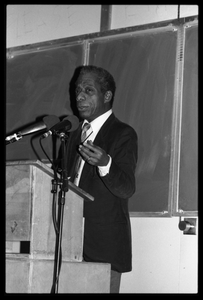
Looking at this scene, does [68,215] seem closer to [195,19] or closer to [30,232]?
[30,232]

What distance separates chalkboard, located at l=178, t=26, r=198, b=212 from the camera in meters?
3.32

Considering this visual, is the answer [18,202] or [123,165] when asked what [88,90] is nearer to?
[123,165]

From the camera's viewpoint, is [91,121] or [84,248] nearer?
[84,248]

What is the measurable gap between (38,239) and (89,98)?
1160 mm

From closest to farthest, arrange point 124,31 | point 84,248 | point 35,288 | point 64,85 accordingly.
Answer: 1. point 35,288
2. point 84,248
3. point 124,31
4. point 64,85

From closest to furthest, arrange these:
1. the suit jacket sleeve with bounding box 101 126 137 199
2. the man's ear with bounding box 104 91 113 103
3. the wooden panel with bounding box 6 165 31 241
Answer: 1. the wooden panel with bounding box 6 165 31 241
2. the suit jacket sleeve with bounding box 101 126 137 199
3. the man's ear with bounding box 104 91 113 103

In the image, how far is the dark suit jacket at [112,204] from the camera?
2738 mm

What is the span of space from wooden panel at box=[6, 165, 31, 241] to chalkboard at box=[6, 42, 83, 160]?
5.43 ft

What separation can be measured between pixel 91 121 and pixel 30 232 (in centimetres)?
111

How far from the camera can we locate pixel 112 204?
9.35 ft

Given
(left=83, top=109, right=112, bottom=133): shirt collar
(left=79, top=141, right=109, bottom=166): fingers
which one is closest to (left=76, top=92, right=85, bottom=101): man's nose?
(left=83, top=109, right=112, bottom=133): shirt collar

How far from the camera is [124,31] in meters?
3.85

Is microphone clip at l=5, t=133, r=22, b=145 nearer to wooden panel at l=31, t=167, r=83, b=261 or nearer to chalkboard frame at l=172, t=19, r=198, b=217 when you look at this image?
wooden panel at l=31, t=167, r=83, b=261
